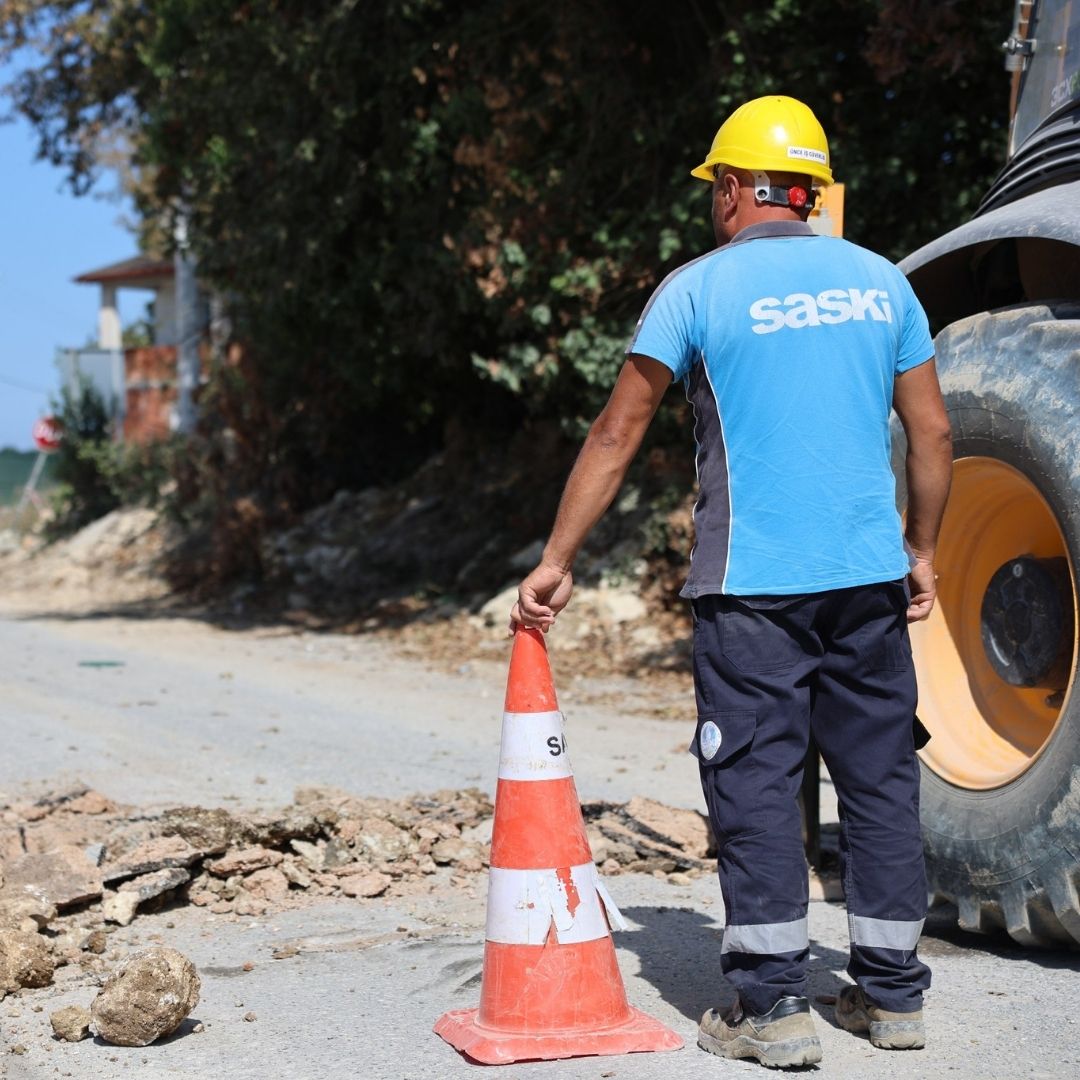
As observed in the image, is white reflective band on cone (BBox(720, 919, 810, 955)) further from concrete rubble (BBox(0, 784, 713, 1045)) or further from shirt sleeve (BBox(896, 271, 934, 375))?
concrete rubble (BBox(0, 784, 713, 1045))

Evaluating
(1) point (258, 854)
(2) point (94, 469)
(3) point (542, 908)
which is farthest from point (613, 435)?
(2) point (94, 469)

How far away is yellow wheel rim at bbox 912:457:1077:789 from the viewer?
402 centimetres

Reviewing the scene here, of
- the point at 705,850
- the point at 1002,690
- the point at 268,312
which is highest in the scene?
the point at 268,312

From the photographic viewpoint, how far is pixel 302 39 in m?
13.1

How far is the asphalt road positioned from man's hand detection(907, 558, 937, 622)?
92 cm

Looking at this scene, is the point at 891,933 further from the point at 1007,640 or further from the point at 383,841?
the point at 383,841

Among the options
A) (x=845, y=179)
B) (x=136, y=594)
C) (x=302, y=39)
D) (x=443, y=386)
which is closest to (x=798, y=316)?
(x=845, y=179)

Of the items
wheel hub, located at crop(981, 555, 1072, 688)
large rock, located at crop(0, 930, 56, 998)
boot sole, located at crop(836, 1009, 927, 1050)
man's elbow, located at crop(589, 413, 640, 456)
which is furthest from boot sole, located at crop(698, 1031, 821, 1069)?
large rock, located at crop(0, 930, 56, 998)

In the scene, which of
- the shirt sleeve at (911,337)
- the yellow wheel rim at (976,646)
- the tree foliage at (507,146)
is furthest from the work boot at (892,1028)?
the tree foliage at (507,146)

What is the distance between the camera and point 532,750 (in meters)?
3.55

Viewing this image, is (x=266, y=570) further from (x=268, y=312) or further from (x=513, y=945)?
(x=513, y=945)

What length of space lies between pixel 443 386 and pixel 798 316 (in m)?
14.9

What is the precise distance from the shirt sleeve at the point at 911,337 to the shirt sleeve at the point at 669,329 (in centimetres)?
51

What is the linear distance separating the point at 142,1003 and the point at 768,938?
54.9 inches
